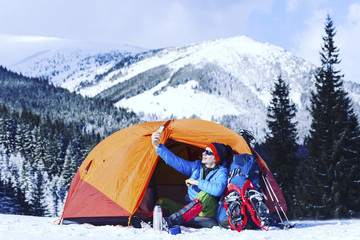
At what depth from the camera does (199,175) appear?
311 inches

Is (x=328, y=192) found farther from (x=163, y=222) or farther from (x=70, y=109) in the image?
(x=70, y=109)

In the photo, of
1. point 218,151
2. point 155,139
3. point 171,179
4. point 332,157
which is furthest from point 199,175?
point 332,157

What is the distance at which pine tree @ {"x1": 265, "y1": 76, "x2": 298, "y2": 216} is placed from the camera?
101 ft

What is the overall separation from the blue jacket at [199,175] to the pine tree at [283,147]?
23097 millimetres

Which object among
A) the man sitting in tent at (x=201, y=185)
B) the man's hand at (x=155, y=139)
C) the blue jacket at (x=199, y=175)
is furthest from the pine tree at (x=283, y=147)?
the man's hand at (x=155, y=139)

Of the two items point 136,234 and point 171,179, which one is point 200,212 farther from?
point 171,179

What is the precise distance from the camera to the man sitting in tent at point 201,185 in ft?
22.3

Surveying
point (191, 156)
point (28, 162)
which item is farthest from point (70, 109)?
point (191, 156)

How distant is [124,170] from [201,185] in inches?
77.1

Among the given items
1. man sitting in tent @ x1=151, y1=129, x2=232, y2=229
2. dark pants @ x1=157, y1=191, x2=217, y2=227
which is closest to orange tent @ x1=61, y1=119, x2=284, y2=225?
man sitting in tent @ x1=151, y1=129, x2=232, y2=229

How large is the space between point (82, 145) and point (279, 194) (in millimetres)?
84025

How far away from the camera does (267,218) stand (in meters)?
6.71

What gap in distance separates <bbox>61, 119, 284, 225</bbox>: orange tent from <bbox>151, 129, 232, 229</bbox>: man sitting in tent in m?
0.60

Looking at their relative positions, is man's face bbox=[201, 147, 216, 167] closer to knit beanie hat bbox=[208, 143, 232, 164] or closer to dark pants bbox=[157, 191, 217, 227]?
knit beanie hat bbox=[208, 143, 232, 164]
